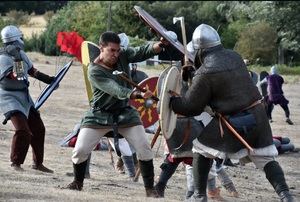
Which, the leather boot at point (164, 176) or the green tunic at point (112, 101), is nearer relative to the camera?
the green tunic at point (112, 101)

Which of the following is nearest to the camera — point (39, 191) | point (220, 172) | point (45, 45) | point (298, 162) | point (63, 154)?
point (39, 191)

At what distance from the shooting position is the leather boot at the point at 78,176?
7.71 m

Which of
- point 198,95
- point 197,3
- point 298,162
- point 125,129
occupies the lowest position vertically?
point 197,3

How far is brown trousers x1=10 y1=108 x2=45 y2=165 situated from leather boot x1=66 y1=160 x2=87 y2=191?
4.35ft

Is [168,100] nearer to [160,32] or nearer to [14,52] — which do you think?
[160,32]

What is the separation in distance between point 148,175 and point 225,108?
1.21 meters

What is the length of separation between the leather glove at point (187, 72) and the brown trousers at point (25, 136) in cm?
231

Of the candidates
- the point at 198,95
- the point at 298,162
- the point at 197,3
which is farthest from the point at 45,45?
the point at 198,95

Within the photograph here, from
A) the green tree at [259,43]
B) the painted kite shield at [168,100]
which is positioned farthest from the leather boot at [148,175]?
the green tree at [259,43]

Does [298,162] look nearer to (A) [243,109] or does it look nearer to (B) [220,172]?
(B) [220,172]

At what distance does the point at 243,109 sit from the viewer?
6.85 meters

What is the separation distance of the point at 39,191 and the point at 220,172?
2.23 meters

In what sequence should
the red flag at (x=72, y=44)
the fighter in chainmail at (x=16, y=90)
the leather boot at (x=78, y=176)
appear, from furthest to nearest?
the red flag at (x=72, y=44) → the fighter in chainmail at (x=16, y=90) → the leather boot at (x=78, y=176)

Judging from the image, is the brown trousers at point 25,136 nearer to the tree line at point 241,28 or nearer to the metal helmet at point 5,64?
the metal helmet at point 5,64
